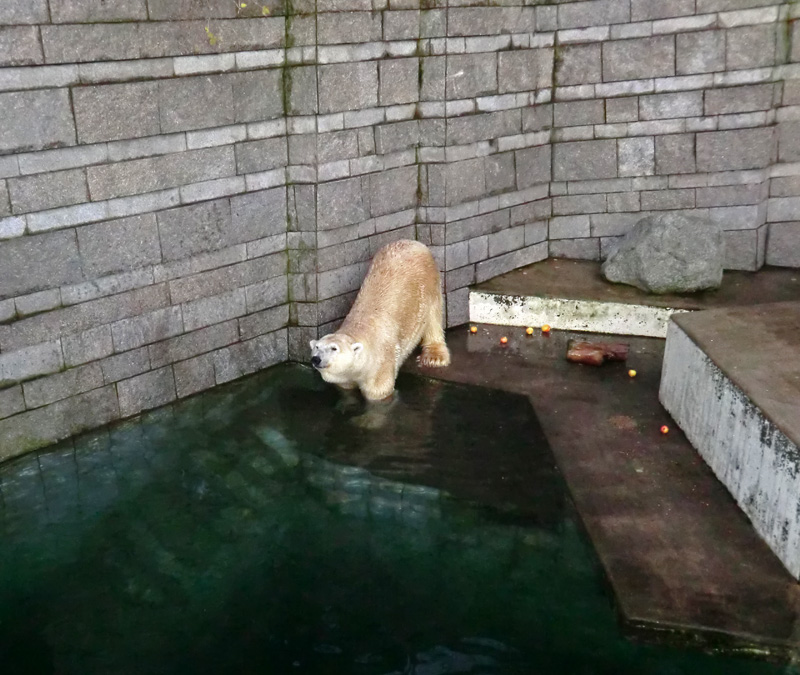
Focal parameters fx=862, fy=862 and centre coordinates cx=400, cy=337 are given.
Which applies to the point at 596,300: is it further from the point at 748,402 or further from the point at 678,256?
the point at 748,402

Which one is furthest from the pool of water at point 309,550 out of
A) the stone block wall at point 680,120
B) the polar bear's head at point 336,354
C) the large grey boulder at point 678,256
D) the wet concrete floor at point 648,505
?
the stone block wall at point 680,120

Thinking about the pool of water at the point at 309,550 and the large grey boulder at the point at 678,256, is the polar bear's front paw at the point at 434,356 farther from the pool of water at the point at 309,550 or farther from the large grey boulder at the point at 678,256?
the large grey boulder at the point at 678,256

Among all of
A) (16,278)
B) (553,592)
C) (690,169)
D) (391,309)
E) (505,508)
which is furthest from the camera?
(690,169)

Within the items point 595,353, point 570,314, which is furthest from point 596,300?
point 595,353

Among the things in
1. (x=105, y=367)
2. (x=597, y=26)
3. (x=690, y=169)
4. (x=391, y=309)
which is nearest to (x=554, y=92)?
Result: (x=597, y=26)

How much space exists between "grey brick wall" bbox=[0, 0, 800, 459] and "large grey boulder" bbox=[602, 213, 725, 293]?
69 cm

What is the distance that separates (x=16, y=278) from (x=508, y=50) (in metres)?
4.86

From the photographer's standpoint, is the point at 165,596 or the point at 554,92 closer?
the point at 165,596

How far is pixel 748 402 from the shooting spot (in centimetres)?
534

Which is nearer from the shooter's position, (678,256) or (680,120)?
(678,256)

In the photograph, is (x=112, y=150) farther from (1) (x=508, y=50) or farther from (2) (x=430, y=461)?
(1) (x=508, y=50)

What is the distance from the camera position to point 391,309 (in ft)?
24.1

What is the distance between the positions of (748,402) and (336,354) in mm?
2966

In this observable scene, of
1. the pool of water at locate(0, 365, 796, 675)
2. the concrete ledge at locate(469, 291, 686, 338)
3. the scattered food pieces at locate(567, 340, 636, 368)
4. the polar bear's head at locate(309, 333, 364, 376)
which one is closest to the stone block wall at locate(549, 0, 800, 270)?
the concrete ledge at locate(469, 291, 686, 338)
